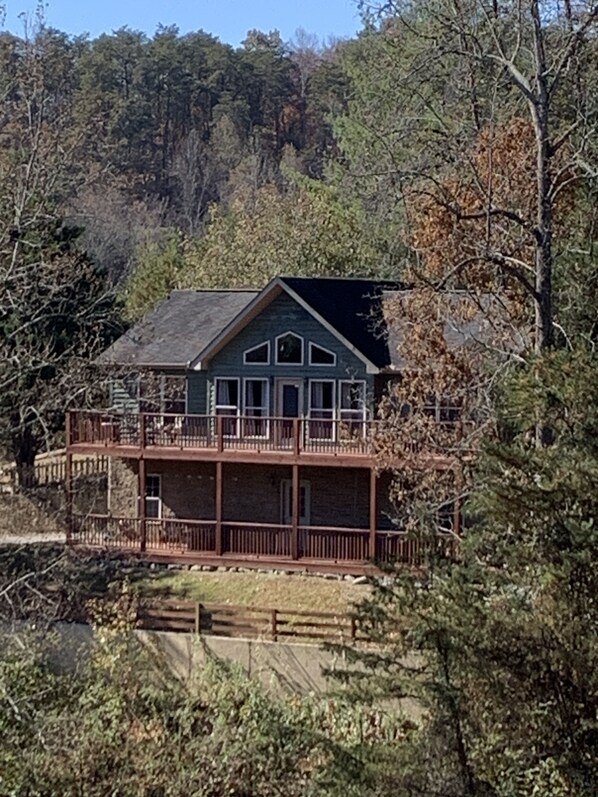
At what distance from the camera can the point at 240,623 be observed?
793 inches

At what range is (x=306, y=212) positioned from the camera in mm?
39656

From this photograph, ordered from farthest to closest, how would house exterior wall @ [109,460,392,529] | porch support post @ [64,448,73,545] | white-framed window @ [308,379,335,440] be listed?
house exterior wall @ [109,460,392,529] < white-framed window @ [308,379,335,440] < porch support post @ [64,448,73,545]

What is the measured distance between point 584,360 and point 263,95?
251 feet

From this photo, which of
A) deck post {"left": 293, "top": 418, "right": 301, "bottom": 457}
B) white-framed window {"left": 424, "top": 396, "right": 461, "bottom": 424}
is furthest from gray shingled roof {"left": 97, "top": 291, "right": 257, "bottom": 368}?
white-framed window {"left": 424, "top": 396, "right": 461, "bottom": 424}

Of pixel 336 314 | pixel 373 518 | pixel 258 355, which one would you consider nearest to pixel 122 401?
pixel 258 355

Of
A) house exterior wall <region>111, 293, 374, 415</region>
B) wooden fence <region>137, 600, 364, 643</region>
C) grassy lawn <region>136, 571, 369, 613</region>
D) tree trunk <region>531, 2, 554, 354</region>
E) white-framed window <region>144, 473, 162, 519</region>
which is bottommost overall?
grassy lawn <region>136, 571, 369, 613</region>

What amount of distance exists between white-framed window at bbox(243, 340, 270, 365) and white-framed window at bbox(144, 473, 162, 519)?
12.6 feet

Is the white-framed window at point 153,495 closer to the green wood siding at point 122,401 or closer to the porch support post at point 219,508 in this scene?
the green wood siding at point 122,401

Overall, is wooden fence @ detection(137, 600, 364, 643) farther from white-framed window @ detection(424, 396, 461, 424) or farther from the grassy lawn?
white-framed window @ detection(424, 396, 461, 424)

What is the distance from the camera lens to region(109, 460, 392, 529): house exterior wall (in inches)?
1086

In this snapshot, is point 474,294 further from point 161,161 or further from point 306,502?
point 161,161

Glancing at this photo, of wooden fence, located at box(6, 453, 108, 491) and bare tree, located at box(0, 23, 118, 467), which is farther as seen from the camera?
wooden fence, located at box(6, 453, 108, 491)

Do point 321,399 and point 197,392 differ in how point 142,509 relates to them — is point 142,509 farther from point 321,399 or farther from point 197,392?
point 321,399

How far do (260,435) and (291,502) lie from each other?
2065 mm
